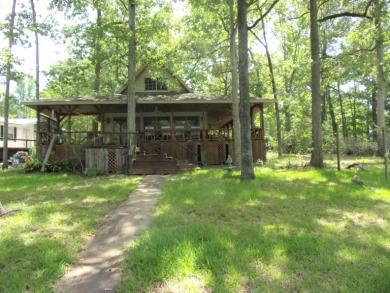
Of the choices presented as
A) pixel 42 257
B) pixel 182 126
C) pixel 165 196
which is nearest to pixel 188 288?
pixel 42 257

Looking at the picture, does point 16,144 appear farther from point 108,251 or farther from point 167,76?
point 108,251

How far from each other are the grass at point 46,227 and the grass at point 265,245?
0.96 meters

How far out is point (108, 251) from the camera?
403 cm

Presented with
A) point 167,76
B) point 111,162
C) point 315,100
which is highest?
point 167,76

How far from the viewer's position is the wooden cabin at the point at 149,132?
13227mm

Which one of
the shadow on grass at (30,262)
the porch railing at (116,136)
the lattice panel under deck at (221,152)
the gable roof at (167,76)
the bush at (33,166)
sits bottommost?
the shadow on grass at (30,262)

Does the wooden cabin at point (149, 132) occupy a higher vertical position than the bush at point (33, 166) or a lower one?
higher

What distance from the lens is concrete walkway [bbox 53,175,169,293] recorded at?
3.17 m

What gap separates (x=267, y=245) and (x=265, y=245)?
0.03 metres

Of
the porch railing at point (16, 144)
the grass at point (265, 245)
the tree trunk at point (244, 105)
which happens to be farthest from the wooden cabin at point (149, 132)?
the porch railing at point (16, 144)

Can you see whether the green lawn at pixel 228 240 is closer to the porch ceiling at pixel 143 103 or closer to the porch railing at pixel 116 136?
the porch railing at pixel 116 136

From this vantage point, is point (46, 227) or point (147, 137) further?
point (147, 137)

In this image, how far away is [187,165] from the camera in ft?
44.8

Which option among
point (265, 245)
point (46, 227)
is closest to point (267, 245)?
point (265, 245)
